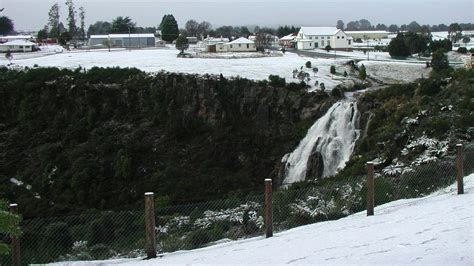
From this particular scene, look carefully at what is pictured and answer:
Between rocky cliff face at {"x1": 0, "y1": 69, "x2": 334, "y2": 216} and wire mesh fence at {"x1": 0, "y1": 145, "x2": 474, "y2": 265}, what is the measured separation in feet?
54.9

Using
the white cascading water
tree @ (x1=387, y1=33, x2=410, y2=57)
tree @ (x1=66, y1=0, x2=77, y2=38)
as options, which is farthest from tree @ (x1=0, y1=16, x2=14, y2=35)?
the white cascading water

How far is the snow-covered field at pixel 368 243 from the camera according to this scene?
7418 millimetres

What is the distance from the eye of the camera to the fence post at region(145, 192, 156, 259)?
838 cm

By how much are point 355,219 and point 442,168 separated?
13.8ft

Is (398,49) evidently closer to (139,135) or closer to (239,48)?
(239,48)

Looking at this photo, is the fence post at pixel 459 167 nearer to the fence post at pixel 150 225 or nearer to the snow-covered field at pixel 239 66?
the fence post at pixel 150 225

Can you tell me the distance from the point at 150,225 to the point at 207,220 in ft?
12.4

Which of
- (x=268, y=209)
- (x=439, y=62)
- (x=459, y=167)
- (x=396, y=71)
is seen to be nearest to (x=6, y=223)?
(x=268, y=209)

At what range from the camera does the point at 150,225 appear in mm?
8445

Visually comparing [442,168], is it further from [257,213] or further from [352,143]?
[352,143]

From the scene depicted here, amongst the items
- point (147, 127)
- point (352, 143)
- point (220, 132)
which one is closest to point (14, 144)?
point (147, 127)

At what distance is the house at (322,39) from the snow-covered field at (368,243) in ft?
224

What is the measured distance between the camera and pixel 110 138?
3578cm

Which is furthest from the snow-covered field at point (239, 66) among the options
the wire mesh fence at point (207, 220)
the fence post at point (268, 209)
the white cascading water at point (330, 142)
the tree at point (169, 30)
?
the tree at point (169, 30)
